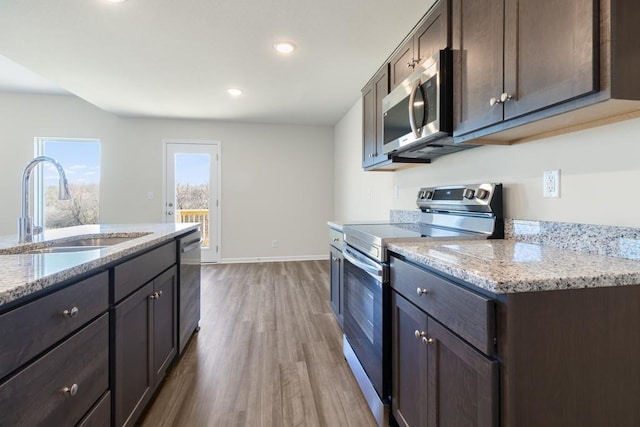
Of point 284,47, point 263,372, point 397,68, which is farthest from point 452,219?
point 284,47

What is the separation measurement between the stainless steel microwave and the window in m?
5.03

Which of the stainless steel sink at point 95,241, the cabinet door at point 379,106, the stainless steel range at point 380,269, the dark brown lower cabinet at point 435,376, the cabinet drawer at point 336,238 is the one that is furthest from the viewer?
the cabinet drawer at point 336,238

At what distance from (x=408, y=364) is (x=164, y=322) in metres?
1.36

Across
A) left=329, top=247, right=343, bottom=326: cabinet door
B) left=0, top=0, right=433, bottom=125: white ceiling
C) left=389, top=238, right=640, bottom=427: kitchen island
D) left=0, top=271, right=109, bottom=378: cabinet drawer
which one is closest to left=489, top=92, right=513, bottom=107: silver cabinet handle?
left=389, top=238, right=640, bottom=427: kitchen island

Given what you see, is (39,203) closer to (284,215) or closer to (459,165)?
(284,215)

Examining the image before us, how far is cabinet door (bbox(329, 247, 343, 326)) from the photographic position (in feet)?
8.32

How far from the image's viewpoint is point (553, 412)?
2.71ft

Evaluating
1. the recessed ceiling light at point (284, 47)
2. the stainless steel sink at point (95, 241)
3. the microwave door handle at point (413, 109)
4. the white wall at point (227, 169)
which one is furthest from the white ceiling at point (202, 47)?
the stainless steel sink at point (95, 241)

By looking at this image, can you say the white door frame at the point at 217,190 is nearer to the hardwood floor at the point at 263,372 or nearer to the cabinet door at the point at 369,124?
the hardwood floor at the point at 263,372

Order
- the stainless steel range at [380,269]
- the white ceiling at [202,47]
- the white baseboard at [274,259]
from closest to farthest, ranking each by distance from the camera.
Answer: the stainless steel range at [380,269]
the white ceiling at [202,47]
the white baseboard at [274,259]

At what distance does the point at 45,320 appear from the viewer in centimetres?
87

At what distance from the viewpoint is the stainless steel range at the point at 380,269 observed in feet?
4.83

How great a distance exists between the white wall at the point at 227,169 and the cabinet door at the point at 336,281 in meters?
2.89

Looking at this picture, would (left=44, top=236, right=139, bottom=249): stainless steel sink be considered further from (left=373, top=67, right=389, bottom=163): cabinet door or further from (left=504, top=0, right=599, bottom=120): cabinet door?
(left=504, top=0, right=599, bottom=120): cabinet door
